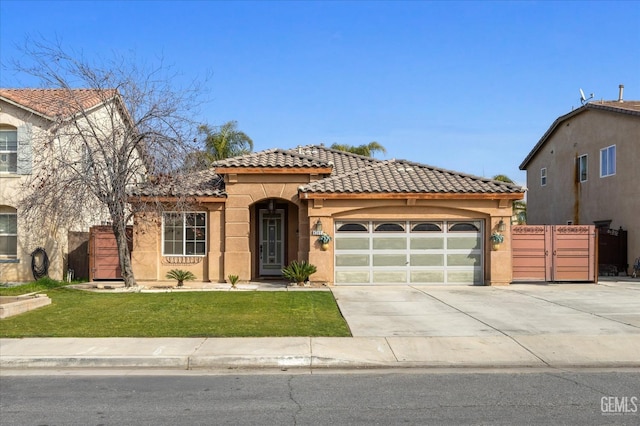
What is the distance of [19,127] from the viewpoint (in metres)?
18.9

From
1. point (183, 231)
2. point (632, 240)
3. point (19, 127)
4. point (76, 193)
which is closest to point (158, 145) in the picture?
point (76, 193)

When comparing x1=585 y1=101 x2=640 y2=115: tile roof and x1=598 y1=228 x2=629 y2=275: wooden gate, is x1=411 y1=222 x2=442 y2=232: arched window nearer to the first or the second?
x1=598 y1=228 x2=629 y2=275: wooden gate

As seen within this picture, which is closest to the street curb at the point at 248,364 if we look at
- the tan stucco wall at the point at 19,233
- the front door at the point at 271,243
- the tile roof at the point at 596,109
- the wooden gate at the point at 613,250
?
the tan stucco wall at the point at 19,233

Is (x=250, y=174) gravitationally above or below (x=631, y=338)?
above

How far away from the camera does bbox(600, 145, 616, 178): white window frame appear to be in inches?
938

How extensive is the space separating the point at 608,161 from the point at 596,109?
2.50 meters

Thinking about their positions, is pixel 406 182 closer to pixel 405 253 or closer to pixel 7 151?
Result: pixel 405 253

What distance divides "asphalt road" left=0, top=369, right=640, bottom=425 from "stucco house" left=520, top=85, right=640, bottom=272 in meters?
16.9

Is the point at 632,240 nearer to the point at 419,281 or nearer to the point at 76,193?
the point at 419,281

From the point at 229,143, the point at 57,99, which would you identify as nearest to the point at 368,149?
the point at 229,143

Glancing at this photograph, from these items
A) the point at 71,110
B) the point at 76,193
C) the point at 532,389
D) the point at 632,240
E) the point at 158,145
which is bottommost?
the point at 532,389

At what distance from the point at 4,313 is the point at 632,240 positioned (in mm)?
21868

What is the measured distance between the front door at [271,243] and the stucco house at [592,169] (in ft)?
46.0

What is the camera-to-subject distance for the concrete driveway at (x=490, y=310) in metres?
10.7
